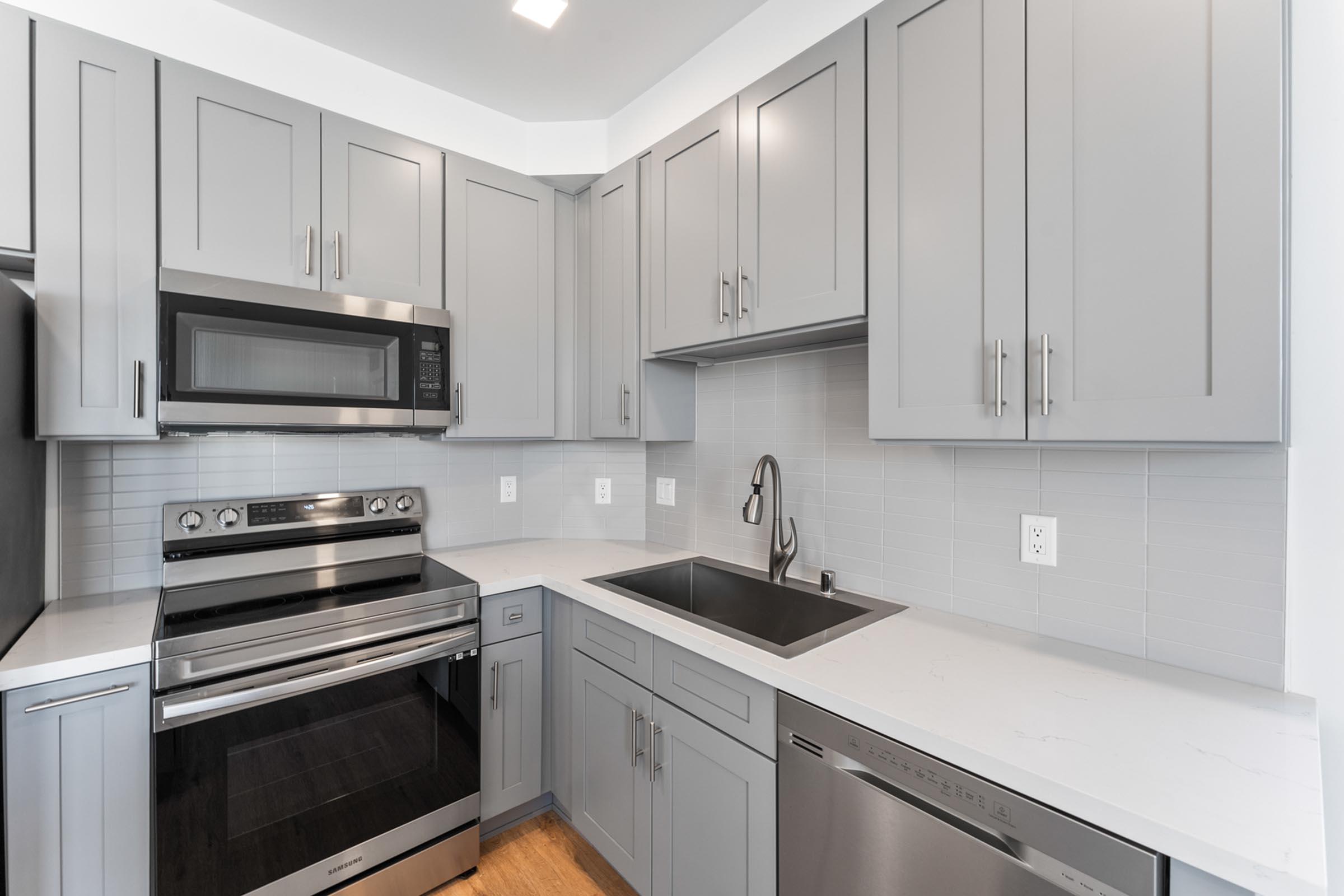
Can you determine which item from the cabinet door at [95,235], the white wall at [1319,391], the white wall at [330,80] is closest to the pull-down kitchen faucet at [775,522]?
the white wall at [1319,391]

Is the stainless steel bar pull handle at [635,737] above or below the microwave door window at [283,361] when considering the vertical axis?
below

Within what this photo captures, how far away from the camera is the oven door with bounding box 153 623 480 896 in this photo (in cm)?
136

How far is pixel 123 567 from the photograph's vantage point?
1.74m

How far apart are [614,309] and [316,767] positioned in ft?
5.44

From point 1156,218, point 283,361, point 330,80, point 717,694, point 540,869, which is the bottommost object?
point 540,869

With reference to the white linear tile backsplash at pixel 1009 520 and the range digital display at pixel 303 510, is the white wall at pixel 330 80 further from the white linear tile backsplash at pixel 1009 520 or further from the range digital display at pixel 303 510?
the range digital display at pixel 303 510

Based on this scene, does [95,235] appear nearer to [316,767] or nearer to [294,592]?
[294,592]

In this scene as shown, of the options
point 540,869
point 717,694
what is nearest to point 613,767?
point 540,869

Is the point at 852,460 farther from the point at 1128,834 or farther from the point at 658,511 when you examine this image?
the point at 1128,834

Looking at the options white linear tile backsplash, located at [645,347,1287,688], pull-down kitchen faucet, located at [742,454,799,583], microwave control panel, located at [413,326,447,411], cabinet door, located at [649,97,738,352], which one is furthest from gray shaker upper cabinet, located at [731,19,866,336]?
microwave control panel, located at [413,326,447,411]

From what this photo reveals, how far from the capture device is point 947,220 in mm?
1227

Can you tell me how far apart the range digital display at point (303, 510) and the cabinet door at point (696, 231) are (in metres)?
1.20

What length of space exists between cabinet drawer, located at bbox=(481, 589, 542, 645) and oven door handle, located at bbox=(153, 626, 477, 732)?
7 cm

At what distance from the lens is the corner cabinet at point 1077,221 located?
0.87 meters
